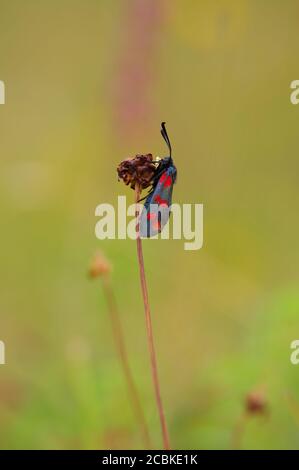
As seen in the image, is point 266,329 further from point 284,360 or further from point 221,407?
point 221,407

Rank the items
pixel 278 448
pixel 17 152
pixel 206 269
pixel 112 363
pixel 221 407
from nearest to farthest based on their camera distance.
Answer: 1. pixel 278 448
2. pixel 221 407
3. pixel 112 363
4. pixel 206 269
5. pixel 17 152

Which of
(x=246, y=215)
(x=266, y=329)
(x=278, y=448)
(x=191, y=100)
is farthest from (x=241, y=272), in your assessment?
(x=191, y=100)

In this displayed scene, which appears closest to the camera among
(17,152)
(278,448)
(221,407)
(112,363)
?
(278,448)

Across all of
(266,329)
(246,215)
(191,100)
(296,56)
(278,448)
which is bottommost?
(278,448)

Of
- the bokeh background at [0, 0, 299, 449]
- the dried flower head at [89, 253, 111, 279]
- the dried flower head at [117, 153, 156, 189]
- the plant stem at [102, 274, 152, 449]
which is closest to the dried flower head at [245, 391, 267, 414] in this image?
the bokeh background at [0, 0, 299, 449]

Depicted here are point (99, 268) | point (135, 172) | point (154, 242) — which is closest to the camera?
point (135, 172)

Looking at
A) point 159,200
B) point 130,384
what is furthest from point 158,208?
point 130,384

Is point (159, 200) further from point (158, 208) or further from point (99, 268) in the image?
point (99, 268)
